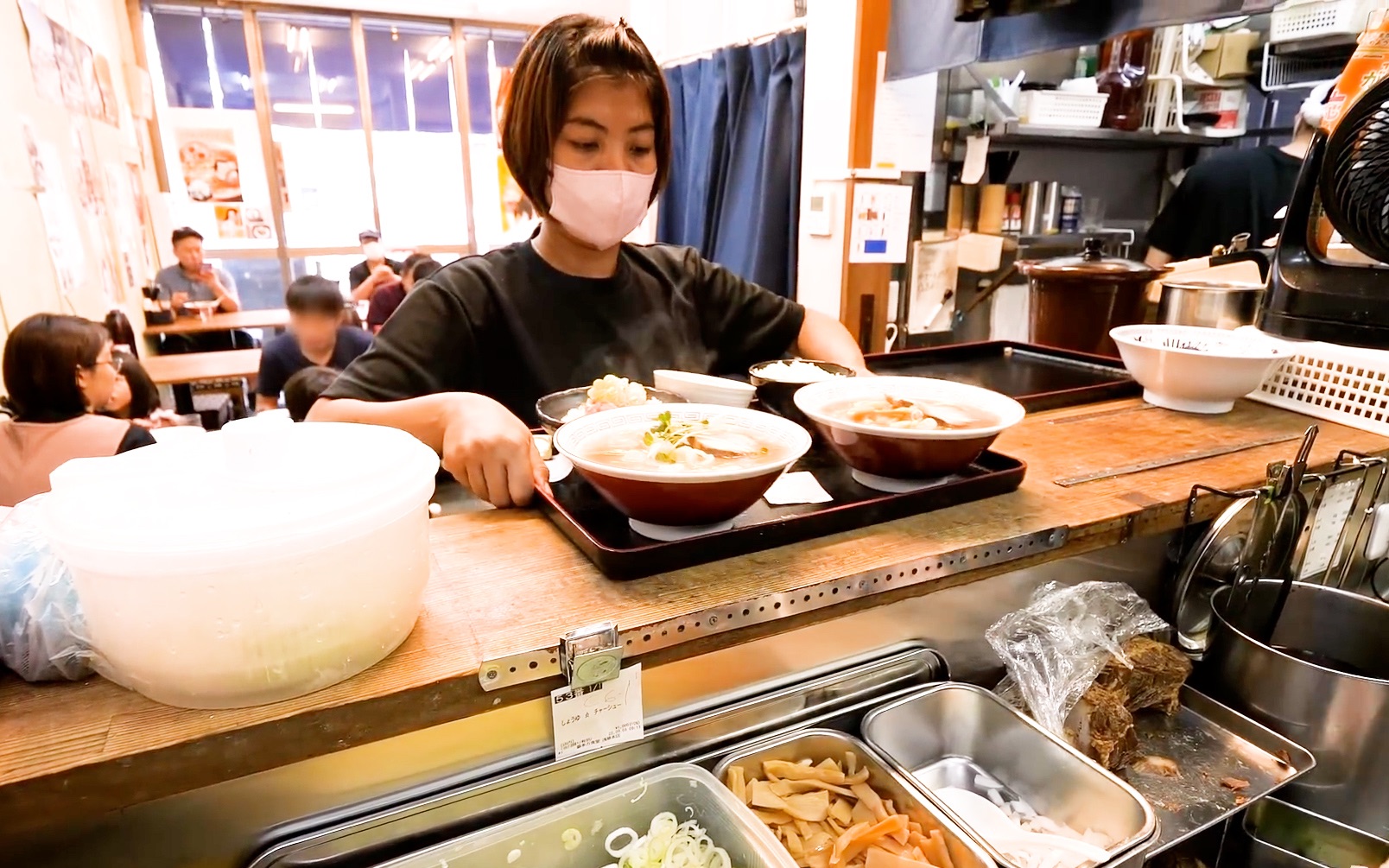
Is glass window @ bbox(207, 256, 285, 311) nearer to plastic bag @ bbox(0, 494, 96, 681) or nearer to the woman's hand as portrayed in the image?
the woman's hand

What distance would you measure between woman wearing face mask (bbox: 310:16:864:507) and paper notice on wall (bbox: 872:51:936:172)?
1849 millimetres

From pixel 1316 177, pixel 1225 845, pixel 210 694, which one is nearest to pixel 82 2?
pixel 210 694

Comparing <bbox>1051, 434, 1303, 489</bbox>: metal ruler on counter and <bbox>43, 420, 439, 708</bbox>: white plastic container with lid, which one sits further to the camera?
<bbox>1051, 434, 1303, 489</bbox>: metal ruler on counter

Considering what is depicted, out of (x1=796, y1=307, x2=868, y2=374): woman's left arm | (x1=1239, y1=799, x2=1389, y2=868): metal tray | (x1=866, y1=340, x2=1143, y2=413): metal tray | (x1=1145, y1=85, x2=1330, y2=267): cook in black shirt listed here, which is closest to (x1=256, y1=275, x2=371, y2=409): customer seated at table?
(x1=796, y1=307, x2=868, y2=374): woman's left arm

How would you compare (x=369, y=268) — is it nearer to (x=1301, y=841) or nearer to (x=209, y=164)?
(x=209, y=164)

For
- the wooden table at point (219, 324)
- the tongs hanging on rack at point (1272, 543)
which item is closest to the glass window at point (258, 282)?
the wooden table at point (219, 324)

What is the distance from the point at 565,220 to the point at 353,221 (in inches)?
255

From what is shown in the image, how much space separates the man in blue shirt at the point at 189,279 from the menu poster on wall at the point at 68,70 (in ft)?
5.59

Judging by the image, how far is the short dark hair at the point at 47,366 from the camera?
2.52 metres

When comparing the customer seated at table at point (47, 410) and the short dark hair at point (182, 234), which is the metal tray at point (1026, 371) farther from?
the short dark hair at point (182, 234)

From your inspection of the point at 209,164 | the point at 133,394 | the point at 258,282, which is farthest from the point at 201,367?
the point at 209,164

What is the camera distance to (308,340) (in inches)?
163

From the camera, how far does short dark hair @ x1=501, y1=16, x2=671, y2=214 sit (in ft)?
4.97

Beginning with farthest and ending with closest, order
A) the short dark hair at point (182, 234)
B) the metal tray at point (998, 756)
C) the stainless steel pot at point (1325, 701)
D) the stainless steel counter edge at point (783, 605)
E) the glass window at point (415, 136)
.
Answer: the glass window at point (415, 136)
the short dark hair at point (182, 234)
the stainless steel pot at point (1325, 701)
the metal tray at point (998, 756)
the stainless steel counter edge at point (783, 605)
